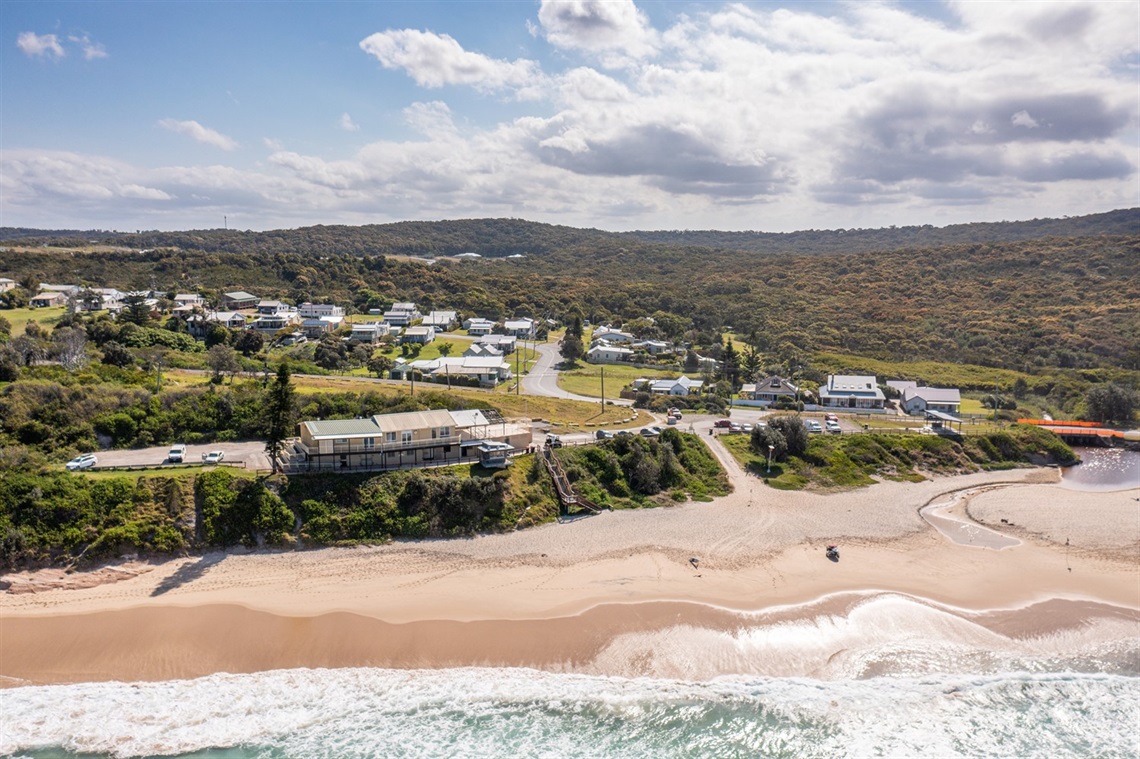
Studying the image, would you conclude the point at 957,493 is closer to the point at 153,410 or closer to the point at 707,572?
the point at 707,572

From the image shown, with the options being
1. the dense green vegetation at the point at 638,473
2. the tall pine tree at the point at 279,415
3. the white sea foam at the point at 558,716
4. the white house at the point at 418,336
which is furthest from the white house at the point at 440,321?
the white sea foam at the point at 558,716

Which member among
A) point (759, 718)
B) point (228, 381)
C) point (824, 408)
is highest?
point (228, 381)

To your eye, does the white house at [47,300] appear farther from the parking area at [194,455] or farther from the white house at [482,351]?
the parking area at [194,455]

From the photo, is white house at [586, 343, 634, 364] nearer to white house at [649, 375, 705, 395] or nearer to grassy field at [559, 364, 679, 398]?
grassy field at [559, 364, 679, 398]

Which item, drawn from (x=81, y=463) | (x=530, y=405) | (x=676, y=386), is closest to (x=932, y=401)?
(x=676, y=386)

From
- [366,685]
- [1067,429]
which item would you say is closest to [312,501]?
[366,685]

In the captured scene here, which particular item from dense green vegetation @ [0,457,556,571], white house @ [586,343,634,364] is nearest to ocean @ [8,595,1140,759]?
dense green vegetation @ [0,457,556,571]
